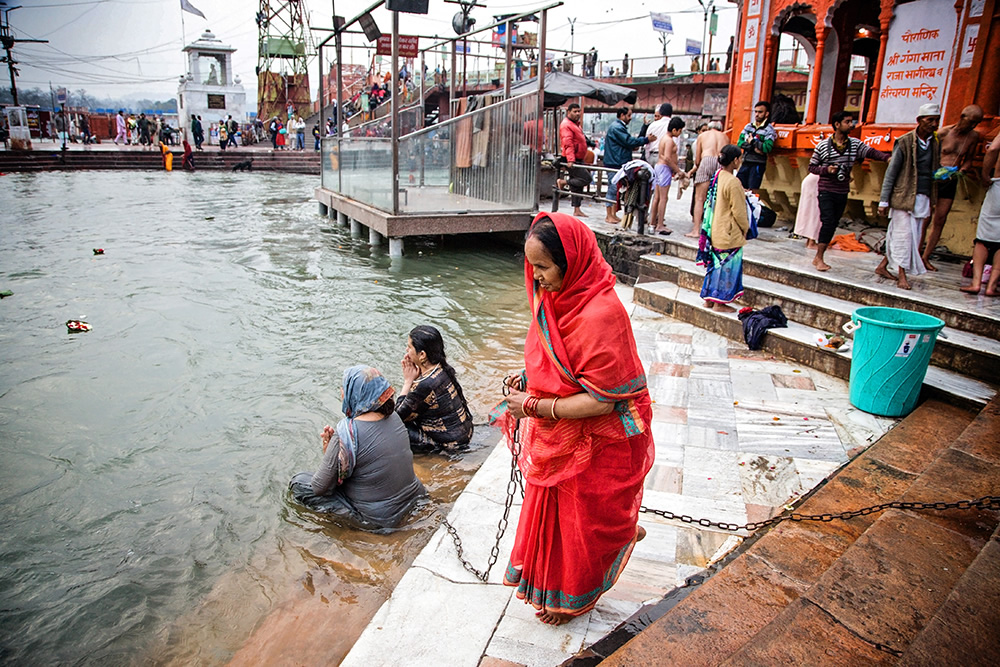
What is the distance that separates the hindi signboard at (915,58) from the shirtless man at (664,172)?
2943 mm

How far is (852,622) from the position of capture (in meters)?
2.20

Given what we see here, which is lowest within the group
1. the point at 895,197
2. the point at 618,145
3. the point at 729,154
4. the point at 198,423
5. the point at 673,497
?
the point at 198,423

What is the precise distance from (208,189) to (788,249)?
19.4 m

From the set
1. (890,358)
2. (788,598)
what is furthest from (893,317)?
(788,598)

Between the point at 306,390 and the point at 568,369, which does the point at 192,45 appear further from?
the point at 568,369

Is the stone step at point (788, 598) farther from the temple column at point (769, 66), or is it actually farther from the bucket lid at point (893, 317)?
the temple column at point (769, 66)

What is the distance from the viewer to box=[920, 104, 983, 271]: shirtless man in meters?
6.43

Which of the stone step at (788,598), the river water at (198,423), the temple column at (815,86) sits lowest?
the river water at (198,423)

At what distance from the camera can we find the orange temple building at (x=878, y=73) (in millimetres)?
7801

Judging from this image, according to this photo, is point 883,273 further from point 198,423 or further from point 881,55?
point 198,423

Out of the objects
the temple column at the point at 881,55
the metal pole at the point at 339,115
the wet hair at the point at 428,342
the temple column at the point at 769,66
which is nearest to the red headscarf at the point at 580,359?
the wet hair at the point at 428,342

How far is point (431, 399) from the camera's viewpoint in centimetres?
455

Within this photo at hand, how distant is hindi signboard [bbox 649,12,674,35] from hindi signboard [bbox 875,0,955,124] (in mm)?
30376

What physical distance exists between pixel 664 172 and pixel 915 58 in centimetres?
359
